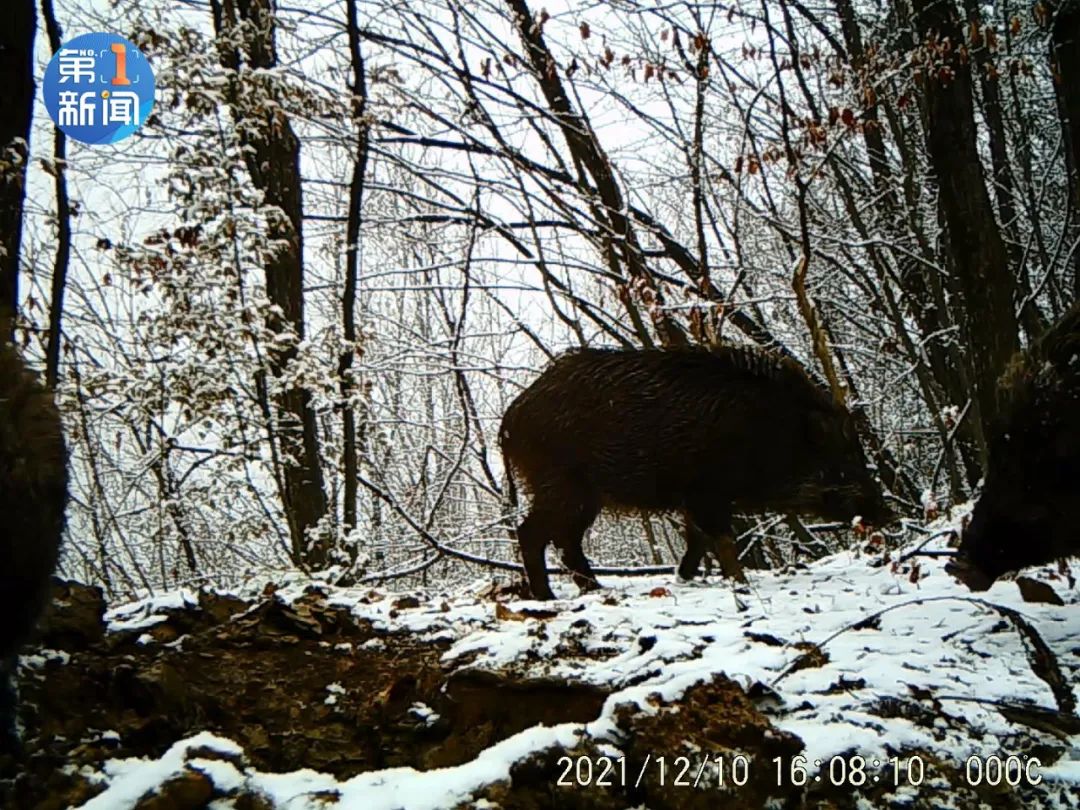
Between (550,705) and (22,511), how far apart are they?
132cm

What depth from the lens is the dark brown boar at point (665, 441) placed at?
4031mm

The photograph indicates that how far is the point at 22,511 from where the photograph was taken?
1.87 metres

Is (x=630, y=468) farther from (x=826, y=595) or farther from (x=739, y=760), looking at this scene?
(x=739, y=760)

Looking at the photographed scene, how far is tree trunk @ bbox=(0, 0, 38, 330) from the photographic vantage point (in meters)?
3.83

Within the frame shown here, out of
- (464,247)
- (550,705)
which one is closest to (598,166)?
(464,247)

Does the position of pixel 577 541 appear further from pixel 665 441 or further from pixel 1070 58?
pixel 1070 58

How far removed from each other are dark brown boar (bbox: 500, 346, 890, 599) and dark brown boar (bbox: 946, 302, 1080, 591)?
1216 mm

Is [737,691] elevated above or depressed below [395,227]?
below

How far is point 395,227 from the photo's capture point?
827 centimetres

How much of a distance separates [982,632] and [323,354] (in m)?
4.35

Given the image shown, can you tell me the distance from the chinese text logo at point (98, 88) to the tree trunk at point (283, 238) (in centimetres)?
54

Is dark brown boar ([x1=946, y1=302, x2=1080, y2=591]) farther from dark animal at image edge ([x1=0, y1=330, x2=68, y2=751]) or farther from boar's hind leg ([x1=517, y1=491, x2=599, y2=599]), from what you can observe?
dark animal at image edge ([x1=0, y1=330, x2=68, y2=751])

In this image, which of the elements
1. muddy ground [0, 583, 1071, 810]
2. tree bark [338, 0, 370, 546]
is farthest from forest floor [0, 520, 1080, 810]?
tree bark [338, 0, 370, 546]

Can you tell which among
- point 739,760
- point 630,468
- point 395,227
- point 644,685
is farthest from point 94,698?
point 395,227
